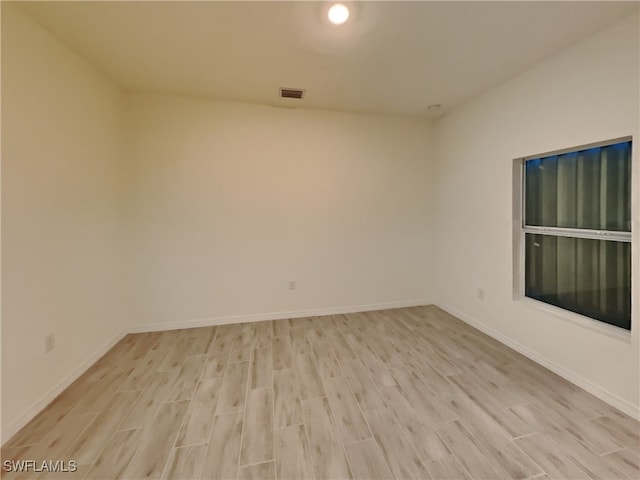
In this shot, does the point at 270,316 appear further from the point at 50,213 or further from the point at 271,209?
the point at 50,213

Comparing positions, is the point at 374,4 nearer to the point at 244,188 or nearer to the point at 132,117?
the point at 244,188

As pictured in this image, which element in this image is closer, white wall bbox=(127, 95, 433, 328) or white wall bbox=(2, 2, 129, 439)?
white wall bbox=(2, 2, 129, 439)

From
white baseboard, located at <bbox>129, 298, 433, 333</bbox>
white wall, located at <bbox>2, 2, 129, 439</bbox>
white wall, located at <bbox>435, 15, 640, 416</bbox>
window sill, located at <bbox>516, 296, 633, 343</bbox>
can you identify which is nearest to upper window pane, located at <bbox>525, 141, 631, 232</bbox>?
white wall, located at <bbox>435, 15, 640, 416</bbox>

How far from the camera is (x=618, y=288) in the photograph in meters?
1.96

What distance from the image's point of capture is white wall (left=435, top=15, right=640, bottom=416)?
181cm

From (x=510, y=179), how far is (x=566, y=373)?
1.75m

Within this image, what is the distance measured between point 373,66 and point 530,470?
2.96 m

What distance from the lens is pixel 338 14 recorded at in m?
1.74

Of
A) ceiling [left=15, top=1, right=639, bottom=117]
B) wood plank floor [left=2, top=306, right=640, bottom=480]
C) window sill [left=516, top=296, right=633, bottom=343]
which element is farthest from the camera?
window sill [left=516, top=296, right=633, bottom=343]

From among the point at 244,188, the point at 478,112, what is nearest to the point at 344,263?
the point at 244,188

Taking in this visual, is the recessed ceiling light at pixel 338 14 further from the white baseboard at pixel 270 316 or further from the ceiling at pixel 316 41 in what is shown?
the white baseboard at pixel 270 316

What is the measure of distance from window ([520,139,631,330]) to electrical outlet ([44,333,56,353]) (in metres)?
4.07

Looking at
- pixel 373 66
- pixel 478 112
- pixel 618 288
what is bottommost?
pixel 618 288

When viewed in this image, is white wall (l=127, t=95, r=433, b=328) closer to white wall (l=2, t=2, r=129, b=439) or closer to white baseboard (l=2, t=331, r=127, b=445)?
white wall (l=2, t=2, r=129, b=439)
